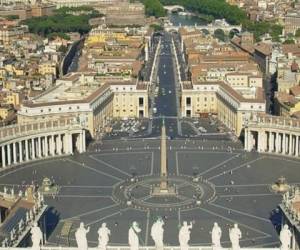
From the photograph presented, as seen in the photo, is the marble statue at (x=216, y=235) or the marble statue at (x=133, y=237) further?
the marble statue at (x=216, y=235)

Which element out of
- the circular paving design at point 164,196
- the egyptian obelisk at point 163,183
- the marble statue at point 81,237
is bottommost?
the circular paving design at point 164,196

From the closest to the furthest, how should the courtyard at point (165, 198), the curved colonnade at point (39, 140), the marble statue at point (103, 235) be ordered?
the marble statue at point (103, 235), the courtyard at point (165, 198), the curved colonnade at point (39, 140)

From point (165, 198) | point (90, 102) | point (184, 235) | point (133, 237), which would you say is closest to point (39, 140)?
point (90, 102)

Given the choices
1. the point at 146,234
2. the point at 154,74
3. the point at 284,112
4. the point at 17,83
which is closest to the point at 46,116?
the point at 17,83

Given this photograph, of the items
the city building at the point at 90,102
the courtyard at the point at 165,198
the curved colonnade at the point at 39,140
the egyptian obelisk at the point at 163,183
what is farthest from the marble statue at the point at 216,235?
the city building at the point at 90,102

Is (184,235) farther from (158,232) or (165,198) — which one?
(165,198)

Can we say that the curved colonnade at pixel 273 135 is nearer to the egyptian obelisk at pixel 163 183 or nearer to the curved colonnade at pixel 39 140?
Answer: the egyptian obelisk at pixel 163 183

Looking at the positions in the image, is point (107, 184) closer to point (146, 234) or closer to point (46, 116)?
point (146, 234)
